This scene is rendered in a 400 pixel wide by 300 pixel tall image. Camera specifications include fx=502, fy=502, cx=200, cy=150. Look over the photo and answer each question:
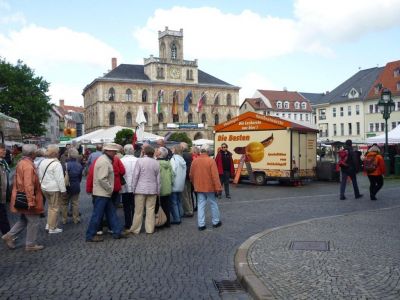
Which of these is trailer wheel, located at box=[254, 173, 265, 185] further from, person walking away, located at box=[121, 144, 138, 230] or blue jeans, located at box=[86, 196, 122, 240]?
blue jeans, located at box=[86, 196, 122, 240]

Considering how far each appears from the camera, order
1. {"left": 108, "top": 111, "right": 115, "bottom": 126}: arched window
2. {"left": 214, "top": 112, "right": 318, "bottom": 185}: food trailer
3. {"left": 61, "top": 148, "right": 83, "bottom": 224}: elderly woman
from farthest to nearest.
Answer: {"left": 108, "top": 111, "right": 115, "bottom": 126}: arched window
{"left": 214, "top": 112, "right": 318, "bottom": 185}: food trailer
{"left": 61, "top": 148, "right": 83, "bottom": 224}: elderly woman

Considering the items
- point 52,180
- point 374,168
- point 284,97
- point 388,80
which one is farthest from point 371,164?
point 284,97

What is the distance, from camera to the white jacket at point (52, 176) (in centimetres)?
1016

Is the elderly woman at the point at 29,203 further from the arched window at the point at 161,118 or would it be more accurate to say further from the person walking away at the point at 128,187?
the arched window at the point at 161,118

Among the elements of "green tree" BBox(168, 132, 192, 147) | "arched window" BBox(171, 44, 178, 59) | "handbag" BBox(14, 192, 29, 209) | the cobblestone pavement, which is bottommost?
the cobblestone pavement

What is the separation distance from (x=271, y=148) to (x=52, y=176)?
13.2m

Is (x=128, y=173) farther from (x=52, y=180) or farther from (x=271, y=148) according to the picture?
(x=271, y=148)

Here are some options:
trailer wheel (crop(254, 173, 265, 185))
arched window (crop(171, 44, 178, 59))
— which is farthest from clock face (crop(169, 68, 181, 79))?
trailer wheel (crop(254, 173, 265, 185))

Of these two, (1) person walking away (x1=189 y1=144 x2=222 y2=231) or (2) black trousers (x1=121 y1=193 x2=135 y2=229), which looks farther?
(2) black trousers (x1=121 y1=193 x2=135 y2=229)

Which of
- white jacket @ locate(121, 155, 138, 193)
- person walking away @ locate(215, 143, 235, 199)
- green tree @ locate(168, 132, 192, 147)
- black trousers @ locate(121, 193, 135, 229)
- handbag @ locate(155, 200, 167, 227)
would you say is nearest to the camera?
handbag @ locate(155, 200, 167, 227)

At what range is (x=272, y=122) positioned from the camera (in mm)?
21859

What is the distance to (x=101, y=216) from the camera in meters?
9.49

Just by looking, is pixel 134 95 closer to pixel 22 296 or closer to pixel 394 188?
pixel 394 188

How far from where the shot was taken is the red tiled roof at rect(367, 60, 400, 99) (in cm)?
6969
